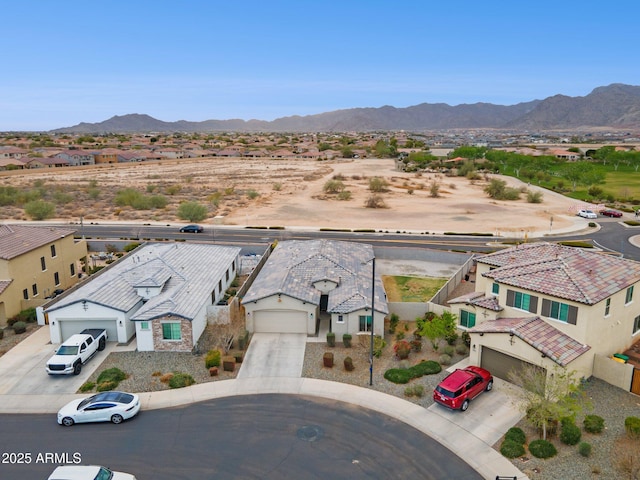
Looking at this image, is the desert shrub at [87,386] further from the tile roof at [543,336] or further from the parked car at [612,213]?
the parked car at [612,213]

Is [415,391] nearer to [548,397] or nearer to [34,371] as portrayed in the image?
[548,397]

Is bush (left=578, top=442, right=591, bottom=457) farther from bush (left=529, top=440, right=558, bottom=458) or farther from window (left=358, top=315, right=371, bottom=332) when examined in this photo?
window (left=358, top=315, right=371, bottom=332)

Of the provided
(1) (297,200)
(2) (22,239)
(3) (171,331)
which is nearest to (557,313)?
(3) (171,331)

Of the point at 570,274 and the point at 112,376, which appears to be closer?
the point at 112,376

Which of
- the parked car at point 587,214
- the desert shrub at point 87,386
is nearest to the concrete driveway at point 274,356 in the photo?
the desert shrub at point 87,386

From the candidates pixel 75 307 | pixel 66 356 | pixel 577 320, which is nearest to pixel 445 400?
pixel 577 320

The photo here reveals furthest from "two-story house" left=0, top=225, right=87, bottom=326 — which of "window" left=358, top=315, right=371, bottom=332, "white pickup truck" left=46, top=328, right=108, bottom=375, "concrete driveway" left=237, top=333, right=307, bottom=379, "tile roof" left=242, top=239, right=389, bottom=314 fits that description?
"window" left=358, top=315, right=371, bottom=332
